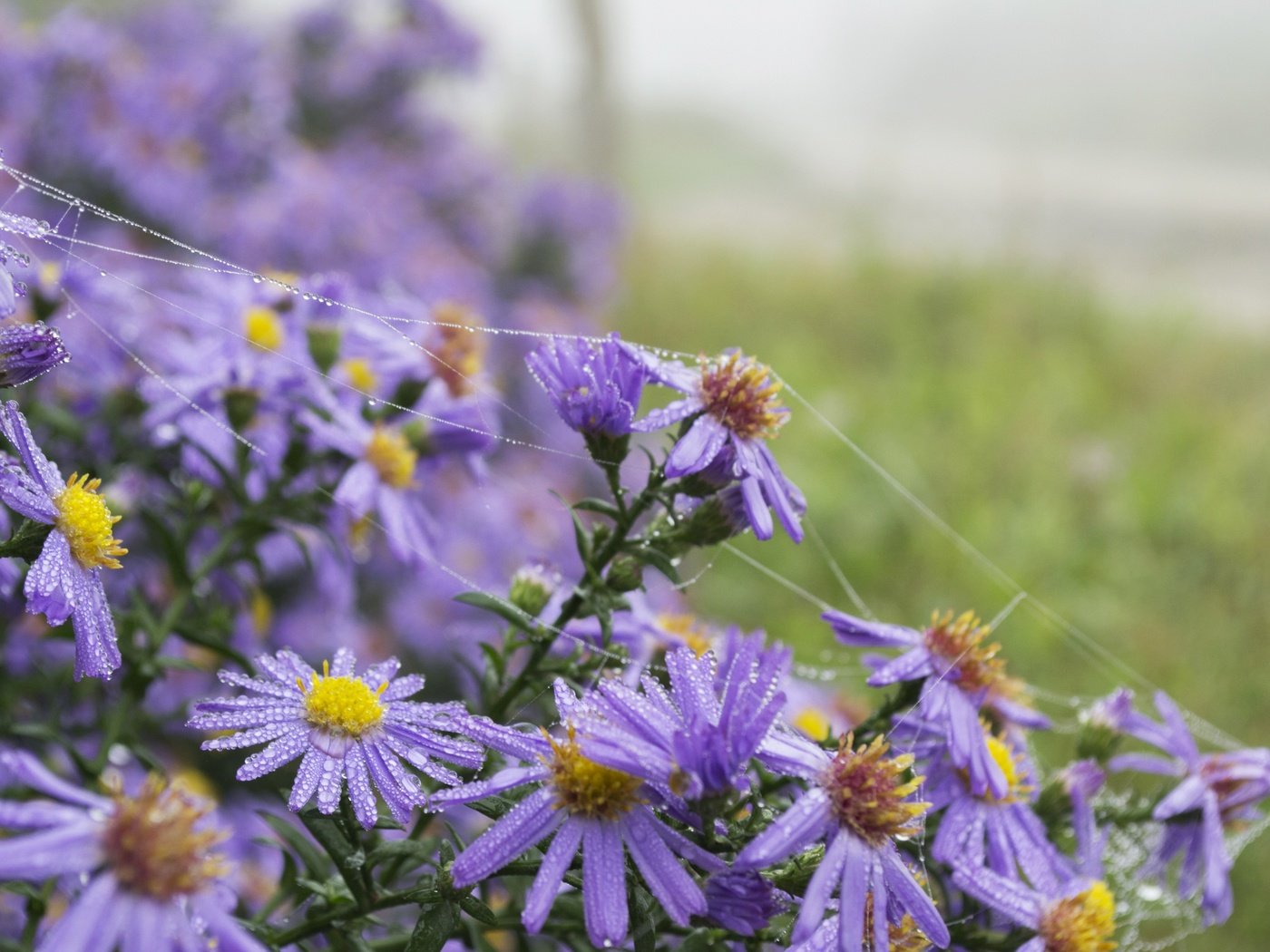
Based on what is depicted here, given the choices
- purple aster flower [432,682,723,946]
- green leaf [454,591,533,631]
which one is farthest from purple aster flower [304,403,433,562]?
purple aster flower [432,682,723,946]

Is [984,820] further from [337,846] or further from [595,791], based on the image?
[337,846]

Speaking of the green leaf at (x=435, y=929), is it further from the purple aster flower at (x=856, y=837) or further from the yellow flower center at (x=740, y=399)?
the yellow flower center at (x=740, y=399)

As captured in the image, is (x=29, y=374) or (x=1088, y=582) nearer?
(x=29, y=374)

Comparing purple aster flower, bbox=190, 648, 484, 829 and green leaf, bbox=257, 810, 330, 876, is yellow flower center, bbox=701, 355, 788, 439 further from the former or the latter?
green leaf, bbox=257, 810, 330, 876

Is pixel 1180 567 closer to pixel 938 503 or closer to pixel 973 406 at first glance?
pixel 938 503

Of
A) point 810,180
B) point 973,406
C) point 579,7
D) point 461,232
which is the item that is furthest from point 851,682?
point 810,180

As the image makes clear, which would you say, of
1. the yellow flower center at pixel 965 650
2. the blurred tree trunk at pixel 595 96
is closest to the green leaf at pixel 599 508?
the yellow flower center at pixel 965 650

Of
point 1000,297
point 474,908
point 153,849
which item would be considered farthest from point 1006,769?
point 1000,297
